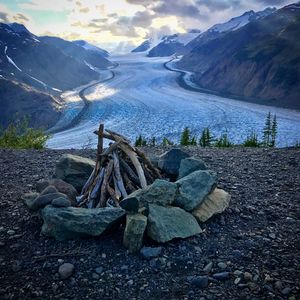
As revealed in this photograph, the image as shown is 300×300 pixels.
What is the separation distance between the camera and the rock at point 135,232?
348cm

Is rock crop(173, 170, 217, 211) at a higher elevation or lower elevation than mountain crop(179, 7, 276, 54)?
lower

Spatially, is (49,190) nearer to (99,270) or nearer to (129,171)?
(129,171)

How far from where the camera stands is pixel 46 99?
31250mm

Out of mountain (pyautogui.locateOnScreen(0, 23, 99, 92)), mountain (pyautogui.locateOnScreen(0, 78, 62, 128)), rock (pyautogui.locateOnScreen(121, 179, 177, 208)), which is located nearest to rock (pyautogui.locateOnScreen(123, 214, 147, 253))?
rock (pyautogui.locateOnScreen(121, 179, 177, 208))

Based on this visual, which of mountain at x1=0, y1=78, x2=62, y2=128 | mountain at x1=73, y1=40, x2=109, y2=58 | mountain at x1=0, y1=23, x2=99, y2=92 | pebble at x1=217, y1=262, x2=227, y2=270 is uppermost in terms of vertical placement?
mountain at x1=73, y1=40, x2=109, y2=58

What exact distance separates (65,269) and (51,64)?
47115 mm

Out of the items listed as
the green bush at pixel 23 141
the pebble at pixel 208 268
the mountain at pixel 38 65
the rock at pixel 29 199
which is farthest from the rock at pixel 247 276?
the mountain at pixel 38 65

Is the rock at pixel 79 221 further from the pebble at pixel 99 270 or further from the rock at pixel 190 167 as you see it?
the rock at pixel 190 167

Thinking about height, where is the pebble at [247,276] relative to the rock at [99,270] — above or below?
above

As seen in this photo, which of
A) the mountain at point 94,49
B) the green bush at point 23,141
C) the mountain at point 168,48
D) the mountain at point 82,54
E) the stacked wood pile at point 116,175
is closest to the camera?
the stacked wood pile at point 116,175

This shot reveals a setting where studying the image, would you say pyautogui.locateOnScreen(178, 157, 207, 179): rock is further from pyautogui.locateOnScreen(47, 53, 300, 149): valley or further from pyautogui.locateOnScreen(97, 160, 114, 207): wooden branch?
pyautogui.locateOnScreen(47, 53, 300, 149): valley

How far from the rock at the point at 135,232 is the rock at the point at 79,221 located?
23cm

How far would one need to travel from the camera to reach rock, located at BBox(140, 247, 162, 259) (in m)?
Answer: 3.43

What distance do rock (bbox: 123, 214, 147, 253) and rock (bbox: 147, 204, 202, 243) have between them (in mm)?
116
